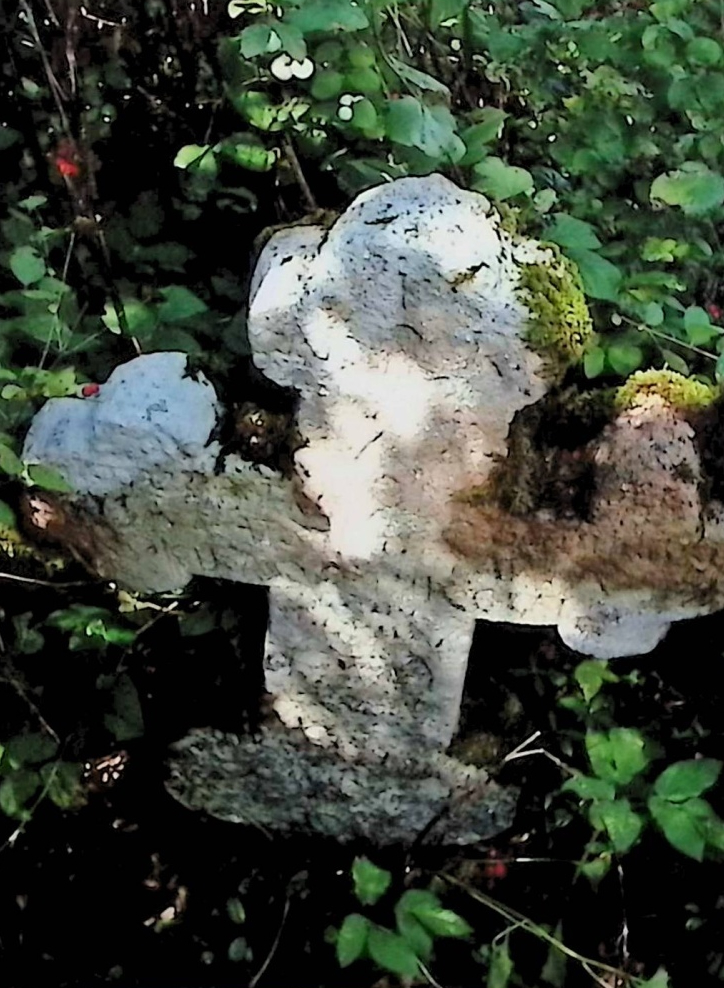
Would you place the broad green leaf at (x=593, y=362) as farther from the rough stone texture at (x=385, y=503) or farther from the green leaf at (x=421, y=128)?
the green leaf at (x=421, y=128)

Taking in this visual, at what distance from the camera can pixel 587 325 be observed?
1212 mm

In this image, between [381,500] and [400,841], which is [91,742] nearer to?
[400,841]

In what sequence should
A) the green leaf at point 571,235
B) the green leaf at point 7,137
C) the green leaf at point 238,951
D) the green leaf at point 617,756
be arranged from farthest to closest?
the green leaf at point 7,137 < the green leaf at point 238,951 < the green leaf at point 617,756 < the green leaf at point 571,235

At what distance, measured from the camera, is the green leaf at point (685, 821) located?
137 centimetres

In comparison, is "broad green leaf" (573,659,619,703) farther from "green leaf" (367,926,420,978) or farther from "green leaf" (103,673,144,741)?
"green leaf" (103,673,144,741)

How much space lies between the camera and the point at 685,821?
Answer: 1.39 metres

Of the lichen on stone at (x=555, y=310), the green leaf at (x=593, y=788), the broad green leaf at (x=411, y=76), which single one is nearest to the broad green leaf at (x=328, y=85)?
the broad green leaf at (x=411, y=76)

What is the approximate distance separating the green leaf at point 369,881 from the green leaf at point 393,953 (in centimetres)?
8

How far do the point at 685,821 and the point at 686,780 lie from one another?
0.05m

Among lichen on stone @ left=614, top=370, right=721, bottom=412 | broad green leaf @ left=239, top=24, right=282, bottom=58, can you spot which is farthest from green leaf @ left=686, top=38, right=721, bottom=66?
broad green leaf @ left=239, top=24, right=282, bottom=58

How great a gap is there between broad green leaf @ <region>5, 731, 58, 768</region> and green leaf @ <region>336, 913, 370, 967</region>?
490 millimetres

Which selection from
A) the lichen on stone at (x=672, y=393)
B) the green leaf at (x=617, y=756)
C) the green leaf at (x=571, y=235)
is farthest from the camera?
the green leaf at (x=617, y=756)

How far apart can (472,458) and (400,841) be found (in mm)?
644

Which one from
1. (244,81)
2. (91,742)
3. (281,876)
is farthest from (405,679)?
(244,81)
